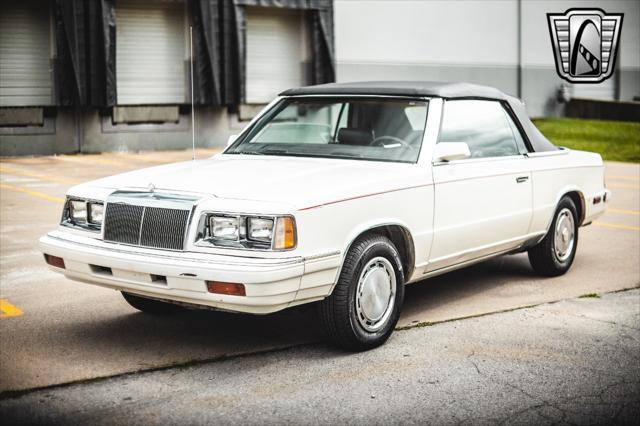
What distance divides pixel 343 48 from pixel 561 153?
15.3m

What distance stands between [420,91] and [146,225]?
2.29 m

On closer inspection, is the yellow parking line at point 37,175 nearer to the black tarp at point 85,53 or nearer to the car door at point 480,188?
the black tarp at point 85,53

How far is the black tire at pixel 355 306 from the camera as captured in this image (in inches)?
209

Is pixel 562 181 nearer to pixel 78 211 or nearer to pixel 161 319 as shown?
pixel 161 319

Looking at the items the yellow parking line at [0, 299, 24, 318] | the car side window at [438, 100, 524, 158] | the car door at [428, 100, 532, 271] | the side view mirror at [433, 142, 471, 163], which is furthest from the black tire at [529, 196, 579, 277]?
the yellow parking line at [0, 299, 24, 318]

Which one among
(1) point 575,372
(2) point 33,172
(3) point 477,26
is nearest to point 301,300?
(1) point 575,372

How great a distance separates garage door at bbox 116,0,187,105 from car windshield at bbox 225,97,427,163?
1305 centimetres

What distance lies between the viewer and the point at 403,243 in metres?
5.95

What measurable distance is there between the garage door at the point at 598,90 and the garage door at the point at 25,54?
16.3 metres

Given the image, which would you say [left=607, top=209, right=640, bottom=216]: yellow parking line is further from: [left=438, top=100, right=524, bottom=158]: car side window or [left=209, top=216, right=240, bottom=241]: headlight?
[left=209, top=216, right=240, bottom=241]: headlight

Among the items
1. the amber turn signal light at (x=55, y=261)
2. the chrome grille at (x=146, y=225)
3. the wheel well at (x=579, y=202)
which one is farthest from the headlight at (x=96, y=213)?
the wheel well at (x=579, y=202)

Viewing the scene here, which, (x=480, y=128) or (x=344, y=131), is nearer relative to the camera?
(x=344, y=131)

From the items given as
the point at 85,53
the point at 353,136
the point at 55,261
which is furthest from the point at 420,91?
the point at 85,53

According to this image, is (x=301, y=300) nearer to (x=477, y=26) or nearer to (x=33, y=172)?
(x=33, y=172)
